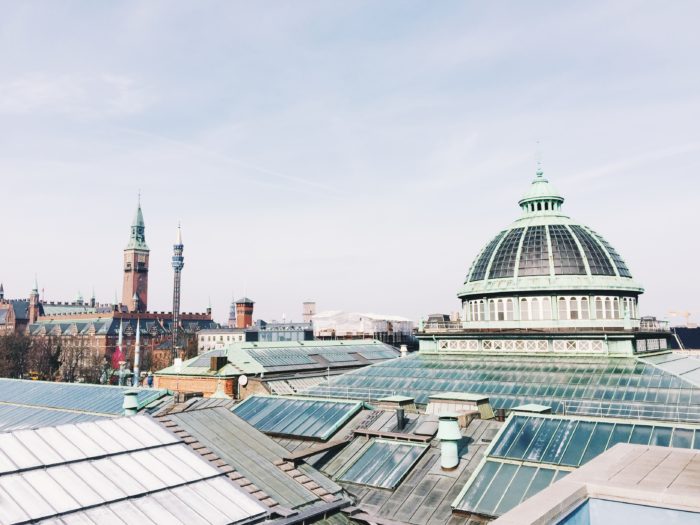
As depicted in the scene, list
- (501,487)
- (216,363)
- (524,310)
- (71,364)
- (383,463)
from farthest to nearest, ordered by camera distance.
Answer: (71,364) → (216,363) → (524,310) → (383,463) → (501,487)

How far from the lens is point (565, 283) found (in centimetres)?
4697

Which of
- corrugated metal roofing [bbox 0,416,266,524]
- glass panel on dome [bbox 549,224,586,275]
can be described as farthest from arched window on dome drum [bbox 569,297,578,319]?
corrugated metal roofing [bbox 0,416,266,524]

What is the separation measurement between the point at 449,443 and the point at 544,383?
17.6m

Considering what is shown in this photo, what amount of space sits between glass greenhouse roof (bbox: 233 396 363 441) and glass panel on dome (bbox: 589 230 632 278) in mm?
31575

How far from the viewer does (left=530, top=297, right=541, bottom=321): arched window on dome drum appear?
47.3m

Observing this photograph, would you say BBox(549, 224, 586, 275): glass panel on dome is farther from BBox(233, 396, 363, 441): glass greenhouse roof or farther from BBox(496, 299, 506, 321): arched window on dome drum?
BBox(233, 396, 363, 441): glass greenhouse roof

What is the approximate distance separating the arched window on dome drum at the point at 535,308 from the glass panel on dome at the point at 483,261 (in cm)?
539

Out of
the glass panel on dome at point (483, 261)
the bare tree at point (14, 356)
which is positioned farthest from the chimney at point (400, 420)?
the bare tree at point (14, 356)

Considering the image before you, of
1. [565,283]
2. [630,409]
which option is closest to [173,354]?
[565,283]

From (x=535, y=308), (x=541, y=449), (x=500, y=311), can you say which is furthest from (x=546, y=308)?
(x=541, y=449)

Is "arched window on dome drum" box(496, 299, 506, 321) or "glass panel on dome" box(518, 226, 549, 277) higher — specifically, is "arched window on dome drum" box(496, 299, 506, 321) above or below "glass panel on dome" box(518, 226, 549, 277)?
below

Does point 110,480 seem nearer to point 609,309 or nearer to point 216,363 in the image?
point 609,309

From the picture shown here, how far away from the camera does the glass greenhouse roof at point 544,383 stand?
32875mm

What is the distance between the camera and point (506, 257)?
5078 cm
